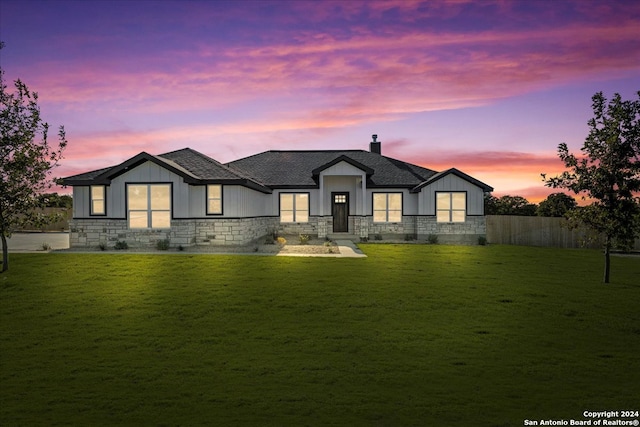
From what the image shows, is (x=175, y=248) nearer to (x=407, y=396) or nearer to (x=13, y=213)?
(x=13, y=213)

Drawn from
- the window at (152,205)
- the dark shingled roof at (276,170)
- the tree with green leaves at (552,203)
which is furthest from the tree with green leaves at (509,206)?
the window at (152,205)

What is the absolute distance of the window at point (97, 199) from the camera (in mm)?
24312

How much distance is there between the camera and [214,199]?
24.1 metres

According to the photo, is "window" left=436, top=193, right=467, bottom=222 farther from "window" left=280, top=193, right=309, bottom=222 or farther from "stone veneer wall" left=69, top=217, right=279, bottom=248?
"stone veneer wall" left=69, top=217, right=279, bottom=248

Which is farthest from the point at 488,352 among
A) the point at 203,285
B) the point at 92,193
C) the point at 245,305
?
the point at 92,193

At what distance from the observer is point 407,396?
655 cm

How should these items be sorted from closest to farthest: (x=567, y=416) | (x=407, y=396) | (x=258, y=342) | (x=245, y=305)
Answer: (x=567, y=416) < (x=407, y=396) < (x=258, y=342) < (x=245, y=305)

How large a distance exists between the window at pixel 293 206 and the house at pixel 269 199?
7cm

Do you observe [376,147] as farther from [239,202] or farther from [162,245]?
[162,245]

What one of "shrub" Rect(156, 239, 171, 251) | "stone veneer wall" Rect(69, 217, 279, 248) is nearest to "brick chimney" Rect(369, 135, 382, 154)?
"stone veneer wall" Rect(69, 217, 279, 248)

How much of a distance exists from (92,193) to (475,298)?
19481 millimetres

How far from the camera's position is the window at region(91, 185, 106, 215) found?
24312mm

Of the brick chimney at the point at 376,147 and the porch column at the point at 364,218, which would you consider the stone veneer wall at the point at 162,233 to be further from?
the brick chimney at the point at 376,147

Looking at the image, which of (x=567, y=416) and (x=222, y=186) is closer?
(x=567, y=416)
